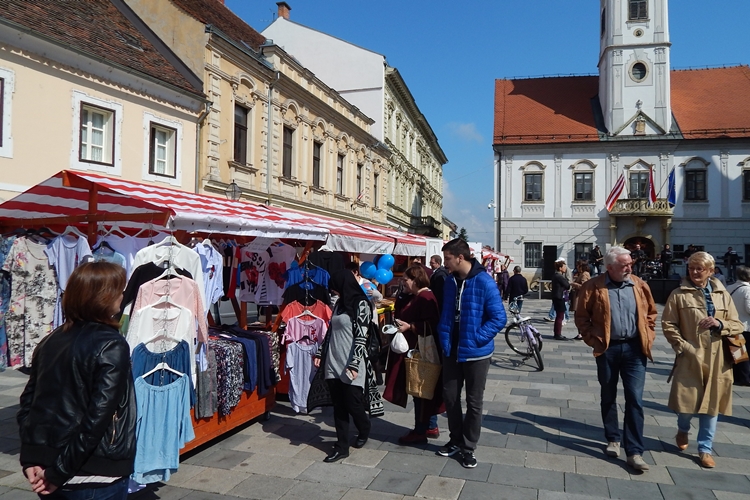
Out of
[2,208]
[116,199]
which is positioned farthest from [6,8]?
[116,199]

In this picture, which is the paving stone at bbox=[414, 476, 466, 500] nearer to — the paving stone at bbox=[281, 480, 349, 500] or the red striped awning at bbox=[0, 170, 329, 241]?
the paving stone at bbox=[281, 480, 349, 500]

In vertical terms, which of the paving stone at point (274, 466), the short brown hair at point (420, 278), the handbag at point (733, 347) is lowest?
the paving stone at point (274, 466)

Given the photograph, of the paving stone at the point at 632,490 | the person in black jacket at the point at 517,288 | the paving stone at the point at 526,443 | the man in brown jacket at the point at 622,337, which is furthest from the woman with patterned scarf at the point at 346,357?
the person in black jacket at the point at 517,288

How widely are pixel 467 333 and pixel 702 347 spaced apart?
2166mm

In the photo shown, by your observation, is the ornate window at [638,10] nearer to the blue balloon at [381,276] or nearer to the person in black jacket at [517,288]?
the person in black jacket at [517,288]

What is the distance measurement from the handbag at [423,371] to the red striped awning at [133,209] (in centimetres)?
223

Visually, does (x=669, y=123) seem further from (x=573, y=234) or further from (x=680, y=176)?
(x=573, y=234)

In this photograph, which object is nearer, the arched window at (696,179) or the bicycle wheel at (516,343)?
the bicycle wheel at (516,343)

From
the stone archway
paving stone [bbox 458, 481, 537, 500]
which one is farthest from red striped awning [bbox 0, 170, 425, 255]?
the stone archway

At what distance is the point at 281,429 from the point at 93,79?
1147 cm

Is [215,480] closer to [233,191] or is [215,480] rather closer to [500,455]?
[500,455]

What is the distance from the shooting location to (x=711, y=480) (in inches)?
178

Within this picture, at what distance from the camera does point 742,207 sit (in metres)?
32.2

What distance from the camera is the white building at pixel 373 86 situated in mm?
31750
